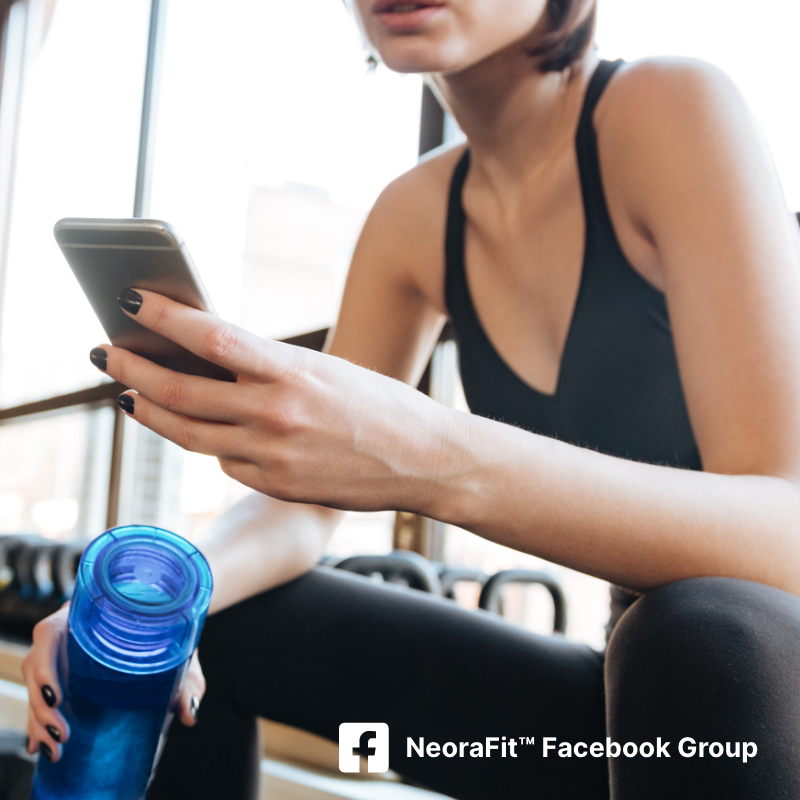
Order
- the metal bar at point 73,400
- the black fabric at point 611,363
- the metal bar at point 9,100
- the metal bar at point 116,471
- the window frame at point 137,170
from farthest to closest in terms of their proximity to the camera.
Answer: the metal bar at point 9,100 < the metal bar at point 116,471 < the metal bar at point 73,400 < the window frame at point 137,170 < the black fabric at point 611,363

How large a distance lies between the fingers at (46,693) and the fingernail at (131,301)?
0.31 m

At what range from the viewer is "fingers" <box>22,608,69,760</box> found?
603mm

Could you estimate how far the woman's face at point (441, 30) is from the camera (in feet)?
2.27

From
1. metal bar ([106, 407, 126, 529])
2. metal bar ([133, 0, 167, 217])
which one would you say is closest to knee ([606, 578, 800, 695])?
metal bar ([106, 407, 126, 529])

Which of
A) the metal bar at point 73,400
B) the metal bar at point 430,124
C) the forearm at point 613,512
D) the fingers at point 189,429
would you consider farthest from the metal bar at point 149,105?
the forearm at point 613,512

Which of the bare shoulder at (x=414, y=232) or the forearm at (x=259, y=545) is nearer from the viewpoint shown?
the forearm at (x=259, y=545)

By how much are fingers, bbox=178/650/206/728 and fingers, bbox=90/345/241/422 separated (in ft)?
0.95

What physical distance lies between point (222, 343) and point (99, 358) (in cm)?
15

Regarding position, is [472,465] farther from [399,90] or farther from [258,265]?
[258,265]

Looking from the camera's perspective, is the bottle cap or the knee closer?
the knee

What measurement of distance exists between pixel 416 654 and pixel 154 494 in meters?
2.13

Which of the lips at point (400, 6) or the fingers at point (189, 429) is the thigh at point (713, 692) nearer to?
the fingers at point (189, 429)

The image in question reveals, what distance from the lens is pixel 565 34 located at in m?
0.78

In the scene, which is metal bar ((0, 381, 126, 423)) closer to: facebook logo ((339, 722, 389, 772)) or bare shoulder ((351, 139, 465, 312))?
bare shoulder ((351, 139, 465, 312))
